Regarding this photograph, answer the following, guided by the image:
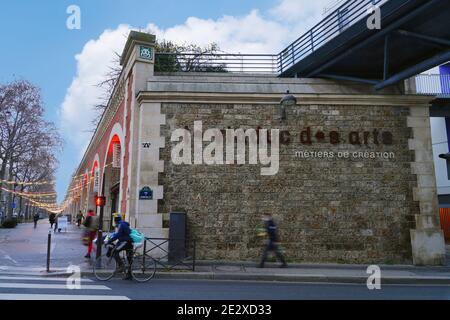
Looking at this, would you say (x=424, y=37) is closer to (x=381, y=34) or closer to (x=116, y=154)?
(x=381, y=34)

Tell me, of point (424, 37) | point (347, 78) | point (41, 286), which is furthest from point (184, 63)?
point (41, 286)

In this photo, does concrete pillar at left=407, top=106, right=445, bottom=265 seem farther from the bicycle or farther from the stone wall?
the bicycle

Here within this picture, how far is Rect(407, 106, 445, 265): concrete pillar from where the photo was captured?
1282cm

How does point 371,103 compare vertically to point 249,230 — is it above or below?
above

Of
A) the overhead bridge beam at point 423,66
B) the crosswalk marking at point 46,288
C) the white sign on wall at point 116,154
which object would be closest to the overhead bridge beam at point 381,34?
the overhead bridge beam at point 423,66

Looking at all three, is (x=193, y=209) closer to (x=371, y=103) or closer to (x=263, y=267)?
(x=263, y=267)

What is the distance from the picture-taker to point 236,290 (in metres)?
8.65

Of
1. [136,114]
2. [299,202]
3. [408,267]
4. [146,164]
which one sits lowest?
[408,267]

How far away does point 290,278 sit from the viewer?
34.6 feet

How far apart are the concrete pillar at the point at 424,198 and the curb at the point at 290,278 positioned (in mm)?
2471

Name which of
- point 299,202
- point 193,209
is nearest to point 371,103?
point 299,202

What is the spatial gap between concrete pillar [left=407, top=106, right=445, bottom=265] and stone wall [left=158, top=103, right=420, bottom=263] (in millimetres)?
224
